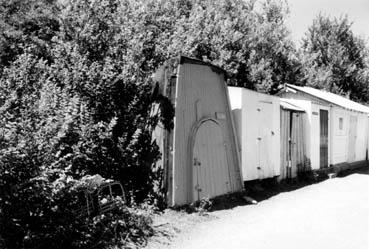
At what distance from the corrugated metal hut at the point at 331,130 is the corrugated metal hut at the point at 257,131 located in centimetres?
313

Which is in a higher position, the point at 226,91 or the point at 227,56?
the point at 227,56

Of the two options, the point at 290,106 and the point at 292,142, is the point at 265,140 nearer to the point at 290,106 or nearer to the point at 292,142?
the point at 292,142

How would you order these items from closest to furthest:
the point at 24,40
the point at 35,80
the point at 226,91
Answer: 1. the point at 35,80
2. the point at 226,91
3. the point at 24,40

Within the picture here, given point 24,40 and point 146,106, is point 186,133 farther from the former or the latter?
point 24,40

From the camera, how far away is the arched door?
8979 mm

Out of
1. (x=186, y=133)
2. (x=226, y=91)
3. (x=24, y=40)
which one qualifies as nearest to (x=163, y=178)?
(x=186, y=133)

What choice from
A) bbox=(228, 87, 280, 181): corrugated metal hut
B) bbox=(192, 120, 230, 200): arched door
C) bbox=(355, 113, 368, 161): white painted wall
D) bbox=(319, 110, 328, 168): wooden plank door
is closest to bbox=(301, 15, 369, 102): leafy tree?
bbox=(355, 113, 368, 161): white painted wall

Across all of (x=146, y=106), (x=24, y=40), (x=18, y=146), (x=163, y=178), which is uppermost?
(x=24, y=40)

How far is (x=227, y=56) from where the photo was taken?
17.3 m

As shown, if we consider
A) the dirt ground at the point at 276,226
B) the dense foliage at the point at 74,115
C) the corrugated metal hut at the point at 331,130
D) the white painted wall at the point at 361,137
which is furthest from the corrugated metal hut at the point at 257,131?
the white painted wall at the point at 361,137

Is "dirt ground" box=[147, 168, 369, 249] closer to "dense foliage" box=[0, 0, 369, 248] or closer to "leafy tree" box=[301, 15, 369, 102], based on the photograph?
"dense foliage" box=[0, 0, 369, 248]

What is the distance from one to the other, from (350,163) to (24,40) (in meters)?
15.7

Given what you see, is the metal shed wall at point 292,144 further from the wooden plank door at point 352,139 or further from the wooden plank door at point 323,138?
the wooden plank door at point 352,139

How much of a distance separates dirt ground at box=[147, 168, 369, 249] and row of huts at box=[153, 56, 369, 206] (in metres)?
0.82
